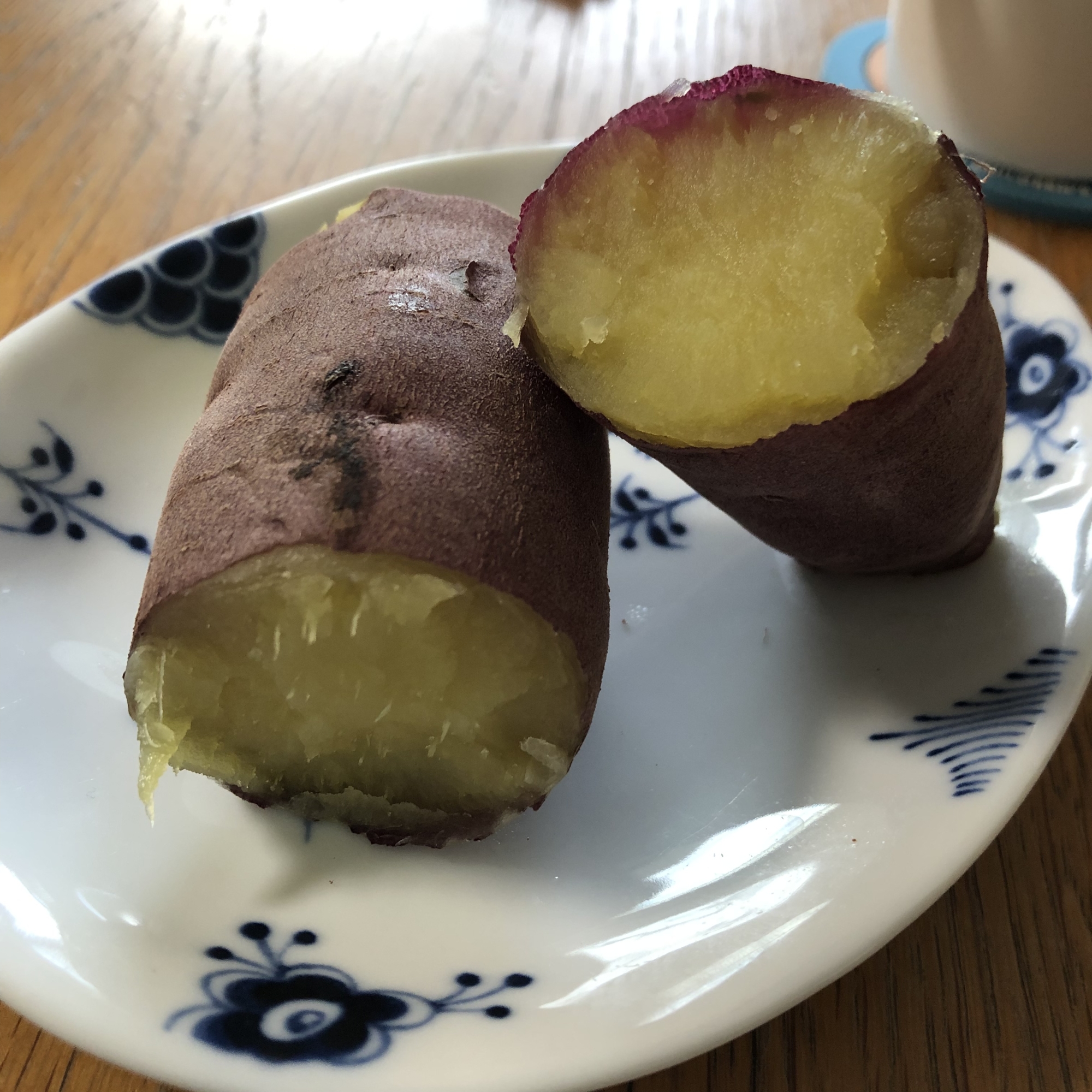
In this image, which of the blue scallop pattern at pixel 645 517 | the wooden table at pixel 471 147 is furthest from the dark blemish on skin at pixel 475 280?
the wooden table at pixel 471 147

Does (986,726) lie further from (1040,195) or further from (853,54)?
(853,54)

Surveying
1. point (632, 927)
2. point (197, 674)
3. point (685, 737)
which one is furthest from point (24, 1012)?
point (685, 737)

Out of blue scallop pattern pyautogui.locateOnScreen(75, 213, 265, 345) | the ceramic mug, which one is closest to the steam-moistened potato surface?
blue scallop pattern pyautogui.locateOnScreen(75, 213, 265, 345)

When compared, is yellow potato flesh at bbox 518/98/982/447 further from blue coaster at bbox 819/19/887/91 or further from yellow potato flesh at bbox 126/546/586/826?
blue coaster at bbox 819/19/887/91

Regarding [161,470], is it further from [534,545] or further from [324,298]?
[534,545]

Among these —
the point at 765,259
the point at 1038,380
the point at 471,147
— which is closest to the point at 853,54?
the point at 471,147

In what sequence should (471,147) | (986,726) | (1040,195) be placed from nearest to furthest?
(986,726), (1040,195), (471,147)

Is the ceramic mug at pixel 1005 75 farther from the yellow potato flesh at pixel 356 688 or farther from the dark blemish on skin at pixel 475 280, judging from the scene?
the yellow potato flesh at pixel 356 688

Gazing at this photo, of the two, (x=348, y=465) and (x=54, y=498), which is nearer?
(x=348, y=465)
